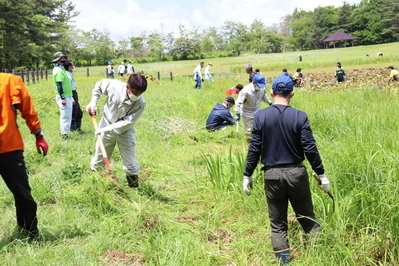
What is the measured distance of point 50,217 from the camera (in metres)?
3.91

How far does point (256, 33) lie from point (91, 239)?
7597 centimetres

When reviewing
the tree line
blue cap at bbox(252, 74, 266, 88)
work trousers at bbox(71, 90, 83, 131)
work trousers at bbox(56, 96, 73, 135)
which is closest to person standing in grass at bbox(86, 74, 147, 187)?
blue cap at bbox(252, 74, 266, 88)

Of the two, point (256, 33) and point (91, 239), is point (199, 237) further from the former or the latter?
point (256, 33)

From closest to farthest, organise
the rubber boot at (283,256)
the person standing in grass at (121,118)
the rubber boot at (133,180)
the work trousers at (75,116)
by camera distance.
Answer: the rubber boot at (283,256) < the person standing in grass at (121,118) < the rubber boot at (133,180) < the work trousers at (75,116)

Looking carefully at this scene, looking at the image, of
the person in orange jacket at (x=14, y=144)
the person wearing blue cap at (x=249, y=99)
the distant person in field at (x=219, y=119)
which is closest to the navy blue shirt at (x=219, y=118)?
the distant person in field at (x=219, y=119)

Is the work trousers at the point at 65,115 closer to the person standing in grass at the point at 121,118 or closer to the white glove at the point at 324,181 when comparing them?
the person standing in grass at the point at 121,118

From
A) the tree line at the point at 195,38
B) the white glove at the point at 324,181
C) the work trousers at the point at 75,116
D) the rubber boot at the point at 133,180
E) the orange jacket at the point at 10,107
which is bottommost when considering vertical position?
the rubber boot at the point at 133,180

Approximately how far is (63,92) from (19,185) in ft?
15.7

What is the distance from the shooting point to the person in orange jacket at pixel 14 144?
10.4 feet

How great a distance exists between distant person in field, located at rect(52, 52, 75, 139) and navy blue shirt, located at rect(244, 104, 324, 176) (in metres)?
5.73

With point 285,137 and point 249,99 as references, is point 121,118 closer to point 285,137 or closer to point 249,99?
point 285,137

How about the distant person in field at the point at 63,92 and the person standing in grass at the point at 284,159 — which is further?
the distant person in field at the point at 63,92

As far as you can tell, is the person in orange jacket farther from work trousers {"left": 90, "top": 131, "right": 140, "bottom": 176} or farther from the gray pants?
the gray pants

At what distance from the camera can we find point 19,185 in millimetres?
3268
